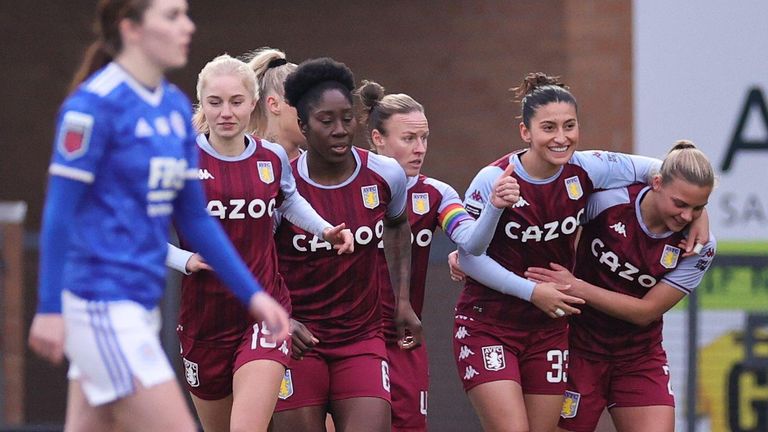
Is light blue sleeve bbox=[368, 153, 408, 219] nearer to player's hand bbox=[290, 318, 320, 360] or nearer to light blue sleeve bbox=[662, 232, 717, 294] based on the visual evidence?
player's hand bbox=[290, 318, 320, 360]

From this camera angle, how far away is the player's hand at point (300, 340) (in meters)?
5.43

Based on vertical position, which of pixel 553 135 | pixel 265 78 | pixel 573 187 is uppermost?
pixel 265 78

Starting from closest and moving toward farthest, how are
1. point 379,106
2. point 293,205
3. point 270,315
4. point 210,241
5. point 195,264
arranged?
point 270,315, point 210,241, point 195,264, point 293,205, point 379,106

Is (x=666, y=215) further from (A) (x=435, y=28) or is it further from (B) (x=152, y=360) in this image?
(A) (x=435, y=28)

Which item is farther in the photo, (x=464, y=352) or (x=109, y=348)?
(x=464, y=352)

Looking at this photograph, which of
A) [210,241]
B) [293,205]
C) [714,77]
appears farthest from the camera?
[714,77]

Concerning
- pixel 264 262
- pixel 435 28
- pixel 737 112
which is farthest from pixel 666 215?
pixel 435 28

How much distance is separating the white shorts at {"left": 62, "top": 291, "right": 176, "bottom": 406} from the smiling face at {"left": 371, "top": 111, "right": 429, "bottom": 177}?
238cm

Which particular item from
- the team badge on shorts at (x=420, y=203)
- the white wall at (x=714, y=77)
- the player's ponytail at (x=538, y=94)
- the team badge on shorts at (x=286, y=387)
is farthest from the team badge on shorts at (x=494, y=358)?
the white wall at (x=714, y=77)

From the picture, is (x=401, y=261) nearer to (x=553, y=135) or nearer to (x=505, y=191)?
(x=505, y=191)

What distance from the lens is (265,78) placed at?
6.18m

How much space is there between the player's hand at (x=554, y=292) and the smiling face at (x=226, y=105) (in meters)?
1.31

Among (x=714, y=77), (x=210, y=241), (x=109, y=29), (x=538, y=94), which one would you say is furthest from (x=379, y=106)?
(x=714, y=77)

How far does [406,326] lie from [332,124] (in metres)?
0.92
